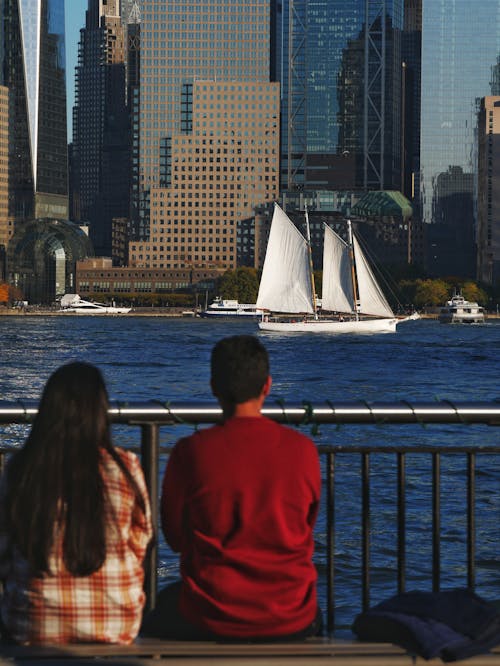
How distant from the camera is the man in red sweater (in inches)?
236

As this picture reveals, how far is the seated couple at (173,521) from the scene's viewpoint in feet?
18.9

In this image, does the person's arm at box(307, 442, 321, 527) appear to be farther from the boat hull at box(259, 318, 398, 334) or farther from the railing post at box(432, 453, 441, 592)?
the boat hull at box(259, 318, 398, 334)

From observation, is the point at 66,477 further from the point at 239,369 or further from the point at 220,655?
the point at 220,655

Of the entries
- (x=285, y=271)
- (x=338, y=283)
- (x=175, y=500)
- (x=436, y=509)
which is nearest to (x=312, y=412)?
(x=436, y=509)

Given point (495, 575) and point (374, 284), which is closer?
point (495, 575)

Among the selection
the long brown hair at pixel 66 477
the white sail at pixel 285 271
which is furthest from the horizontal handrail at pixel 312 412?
the white sail at pixel 285 271

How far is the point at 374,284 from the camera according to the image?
133625 millimetres

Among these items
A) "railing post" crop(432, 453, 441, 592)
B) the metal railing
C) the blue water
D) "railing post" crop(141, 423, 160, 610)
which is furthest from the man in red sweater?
the blue water

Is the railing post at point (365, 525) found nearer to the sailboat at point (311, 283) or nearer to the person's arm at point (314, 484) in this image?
the person's arm at point (314, 484)

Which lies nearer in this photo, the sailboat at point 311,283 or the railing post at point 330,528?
the railing post at point 330,528

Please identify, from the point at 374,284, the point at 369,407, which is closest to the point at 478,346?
the point at 374,284

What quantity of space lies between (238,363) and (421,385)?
60258 millimetres

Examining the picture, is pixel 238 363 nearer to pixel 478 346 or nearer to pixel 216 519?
pixel 216 519

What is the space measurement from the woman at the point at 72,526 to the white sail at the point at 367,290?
123 m
